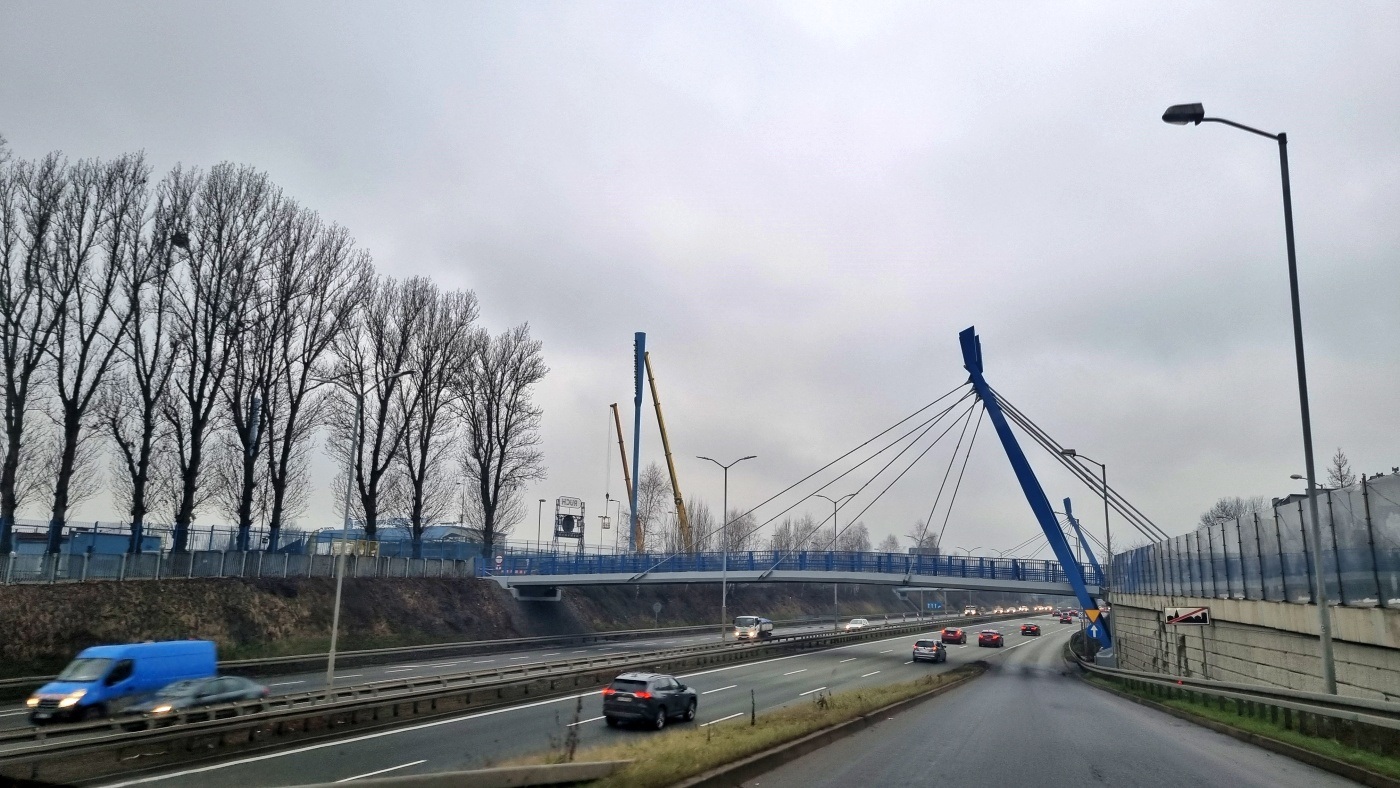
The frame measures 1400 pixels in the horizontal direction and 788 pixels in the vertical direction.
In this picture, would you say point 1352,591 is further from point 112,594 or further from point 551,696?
point 112,594

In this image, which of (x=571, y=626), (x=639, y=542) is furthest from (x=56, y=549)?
(x=639, y=542)

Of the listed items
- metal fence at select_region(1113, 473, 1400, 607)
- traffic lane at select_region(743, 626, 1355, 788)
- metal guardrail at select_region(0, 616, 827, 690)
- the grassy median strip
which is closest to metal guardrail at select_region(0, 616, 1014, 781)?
the grassy median strip

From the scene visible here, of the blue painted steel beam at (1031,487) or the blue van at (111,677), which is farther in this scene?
the blue painted steel beam at (1031,487)

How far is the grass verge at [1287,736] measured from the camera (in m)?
13.6

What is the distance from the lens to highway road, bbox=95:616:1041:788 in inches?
626

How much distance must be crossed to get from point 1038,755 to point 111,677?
2241 centimetres

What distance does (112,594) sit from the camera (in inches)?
1501

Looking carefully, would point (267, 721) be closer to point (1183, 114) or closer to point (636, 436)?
point (1183, 114)

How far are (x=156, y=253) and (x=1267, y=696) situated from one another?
46.9 metres

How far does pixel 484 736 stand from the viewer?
2125 centimetres

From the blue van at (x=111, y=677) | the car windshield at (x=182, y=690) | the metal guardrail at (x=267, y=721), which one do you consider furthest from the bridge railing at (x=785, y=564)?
the car windshield at (x=182, y=690)

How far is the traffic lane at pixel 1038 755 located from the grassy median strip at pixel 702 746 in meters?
0.66

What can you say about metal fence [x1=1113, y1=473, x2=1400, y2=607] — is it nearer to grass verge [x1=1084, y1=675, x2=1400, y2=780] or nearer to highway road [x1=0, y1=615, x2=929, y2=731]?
grass verge [x1=1084, y1=675, x2=1400, y2=780]

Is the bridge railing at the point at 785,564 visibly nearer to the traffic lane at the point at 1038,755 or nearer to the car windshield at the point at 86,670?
the traffic lane at the point at 1038,755
